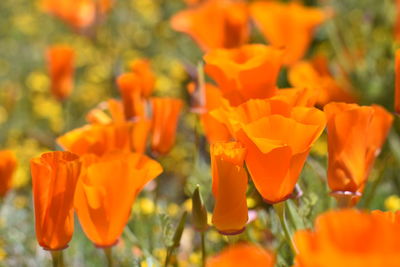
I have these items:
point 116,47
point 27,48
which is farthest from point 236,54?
point 27,48

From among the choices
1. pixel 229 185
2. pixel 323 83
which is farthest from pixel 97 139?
pixel 323 83

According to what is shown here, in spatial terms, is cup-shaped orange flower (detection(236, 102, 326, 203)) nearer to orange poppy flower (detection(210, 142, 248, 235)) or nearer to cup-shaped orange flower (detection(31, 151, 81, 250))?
orange poppy flower (detection(210, 142, 248, 235))

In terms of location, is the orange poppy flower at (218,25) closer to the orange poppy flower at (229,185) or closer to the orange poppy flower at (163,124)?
the orange poppy flower at (163,124)

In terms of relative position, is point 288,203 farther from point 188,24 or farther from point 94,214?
point 188,24

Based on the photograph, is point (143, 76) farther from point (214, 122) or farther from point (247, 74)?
point (247, 74)

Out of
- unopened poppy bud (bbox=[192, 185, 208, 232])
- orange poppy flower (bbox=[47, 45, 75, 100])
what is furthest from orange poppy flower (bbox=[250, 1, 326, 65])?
unopened poppy bud (bbox=[192, 185, 208, 232])

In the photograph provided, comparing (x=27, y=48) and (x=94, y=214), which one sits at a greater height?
(x=94, y=214)
